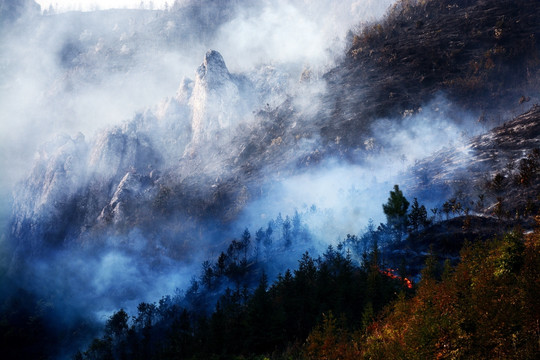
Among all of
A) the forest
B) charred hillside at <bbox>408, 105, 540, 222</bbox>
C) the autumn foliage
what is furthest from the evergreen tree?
the autumn foliage

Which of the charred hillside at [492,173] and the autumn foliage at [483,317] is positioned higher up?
the charred hillside at [492,173]

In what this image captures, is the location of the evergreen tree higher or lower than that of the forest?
higher

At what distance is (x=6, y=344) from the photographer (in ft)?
551

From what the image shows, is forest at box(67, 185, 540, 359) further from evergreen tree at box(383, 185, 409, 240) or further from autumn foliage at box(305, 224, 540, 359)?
evergreen tree at box(383, 185, 409, 240)

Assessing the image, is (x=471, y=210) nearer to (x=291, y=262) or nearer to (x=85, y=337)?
(x=291, y=262)

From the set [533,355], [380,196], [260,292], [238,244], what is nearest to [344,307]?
[260,292]

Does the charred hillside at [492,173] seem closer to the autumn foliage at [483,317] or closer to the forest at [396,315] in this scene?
the forest at [396,315]

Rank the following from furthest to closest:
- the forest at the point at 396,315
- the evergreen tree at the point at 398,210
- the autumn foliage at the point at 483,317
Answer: the evergreen tree at the point at 398,210 → the forest at the point at 396,315 → the autumn foliage at the point at 483,317

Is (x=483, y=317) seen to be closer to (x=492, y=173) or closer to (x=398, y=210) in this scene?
(x=398, y=210)

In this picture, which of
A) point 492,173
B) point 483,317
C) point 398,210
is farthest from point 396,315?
point 492,173

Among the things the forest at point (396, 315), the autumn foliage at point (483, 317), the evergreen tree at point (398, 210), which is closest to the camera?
the autumn foliage at point (483, 317)

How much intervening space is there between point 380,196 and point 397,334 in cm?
16751

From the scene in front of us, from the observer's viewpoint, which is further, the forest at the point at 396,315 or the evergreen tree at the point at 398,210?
the evergreen tree at the point at 398,210

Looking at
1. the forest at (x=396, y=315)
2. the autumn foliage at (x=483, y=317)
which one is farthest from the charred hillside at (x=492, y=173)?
the autumn foliage at (x=483, y=317)
